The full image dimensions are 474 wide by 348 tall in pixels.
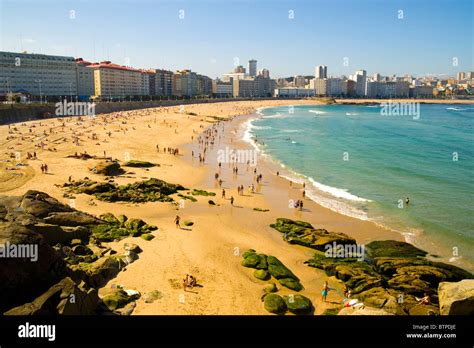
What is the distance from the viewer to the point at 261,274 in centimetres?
1573

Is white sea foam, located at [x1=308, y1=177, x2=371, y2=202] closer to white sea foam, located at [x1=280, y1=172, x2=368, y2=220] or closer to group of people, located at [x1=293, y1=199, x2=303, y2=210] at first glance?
white sea foam, located at [x1=280, y1=172, x2=368, y2=220]

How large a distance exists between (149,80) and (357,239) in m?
166

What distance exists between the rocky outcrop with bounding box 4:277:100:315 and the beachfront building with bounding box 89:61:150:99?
130 meters

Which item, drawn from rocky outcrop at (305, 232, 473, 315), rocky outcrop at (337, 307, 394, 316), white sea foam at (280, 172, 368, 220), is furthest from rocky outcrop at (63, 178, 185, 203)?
rocky outcrop at (337, 307, 394, 316)

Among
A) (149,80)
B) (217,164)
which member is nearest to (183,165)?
(217,164)

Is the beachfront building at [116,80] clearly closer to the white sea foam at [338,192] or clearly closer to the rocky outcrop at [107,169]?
the rocky outcrop at [107,169]

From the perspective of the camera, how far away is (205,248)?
1833 centimetres

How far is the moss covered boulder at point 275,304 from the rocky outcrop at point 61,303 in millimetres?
5889

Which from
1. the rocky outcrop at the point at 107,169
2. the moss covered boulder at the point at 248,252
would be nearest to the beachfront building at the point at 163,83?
the rocky outcrop at the point at 107,169

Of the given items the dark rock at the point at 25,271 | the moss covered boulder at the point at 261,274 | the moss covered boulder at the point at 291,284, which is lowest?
the moss covered boulder at the point at 291,284

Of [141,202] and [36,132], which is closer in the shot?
[141,202]

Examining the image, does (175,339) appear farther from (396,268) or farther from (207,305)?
(396,268)

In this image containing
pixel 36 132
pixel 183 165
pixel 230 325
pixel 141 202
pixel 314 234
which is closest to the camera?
pixel 230 325

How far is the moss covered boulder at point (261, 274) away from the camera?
15555 mm
